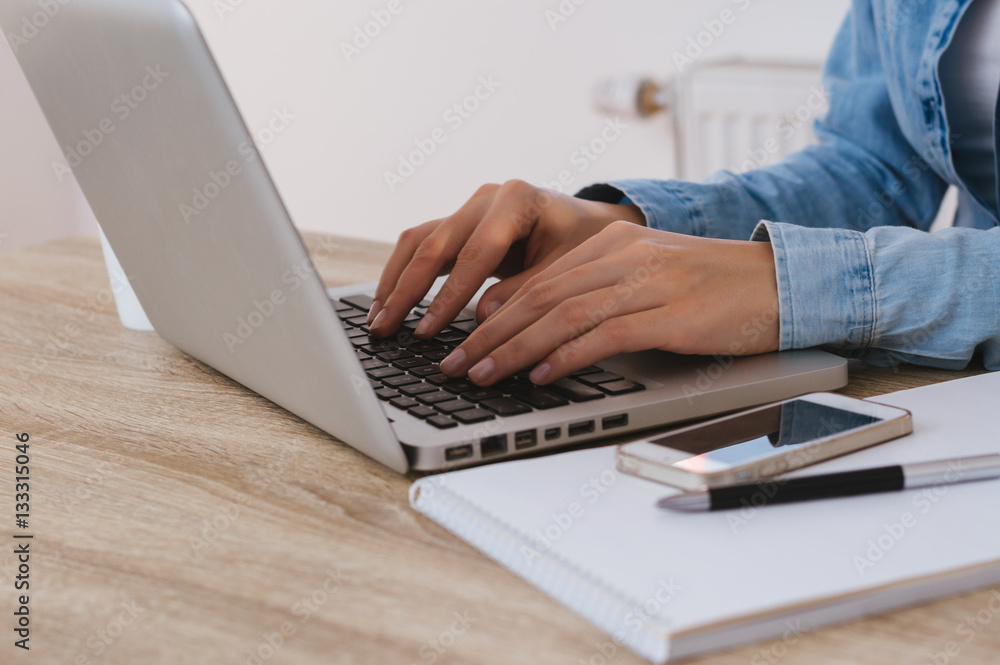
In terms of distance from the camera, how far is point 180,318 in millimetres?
666

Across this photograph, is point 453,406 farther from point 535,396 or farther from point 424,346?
point 424,346

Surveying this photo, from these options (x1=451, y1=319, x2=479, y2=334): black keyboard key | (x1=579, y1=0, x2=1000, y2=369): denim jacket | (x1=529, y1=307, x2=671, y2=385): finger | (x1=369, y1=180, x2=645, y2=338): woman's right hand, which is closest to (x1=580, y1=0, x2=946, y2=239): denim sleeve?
(x1=579, y1=0, x2=1000, y2=369): denim jacket

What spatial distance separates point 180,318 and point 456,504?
33cm

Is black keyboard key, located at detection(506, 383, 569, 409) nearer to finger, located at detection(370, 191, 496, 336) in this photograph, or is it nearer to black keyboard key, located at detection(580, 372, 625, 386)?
black keyboard key, located at detection(580, 372, 625, 386)

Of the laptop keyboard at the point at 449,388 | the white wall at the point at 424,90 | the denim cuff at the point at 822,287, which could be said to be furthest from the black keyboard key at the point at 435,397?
the white wall at the point at 424,90

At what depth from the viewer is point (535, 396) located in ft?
1.75

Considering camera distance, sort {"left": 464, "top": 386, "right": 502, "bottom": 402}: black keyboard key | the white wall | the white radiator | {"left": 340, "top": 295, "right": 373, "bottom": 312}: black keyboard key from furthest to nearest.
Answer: the white wall, the white radiator, {"left": 340, "top": 295, "right": 373, "bottom": 312}: black keyboard key, {"left": 464, "top": 386, "right": 502, "bottom": 402}: black keyboard key

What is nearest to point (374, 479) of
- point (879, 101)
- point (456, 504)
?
point (456, 504)

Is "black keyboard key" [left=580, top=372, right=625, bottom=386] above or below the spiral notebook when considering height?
below

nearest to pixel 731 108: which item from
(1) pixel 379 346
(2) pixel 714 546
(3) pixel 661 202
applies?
(3) pixel 661 202

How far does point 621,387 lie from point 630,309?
2.4 inches

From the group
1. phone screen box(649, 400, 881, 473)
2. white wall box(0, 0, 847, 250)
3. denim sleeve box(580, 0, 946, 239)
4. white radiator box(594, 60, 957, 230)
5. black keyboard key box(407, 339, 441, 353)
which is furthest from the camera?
white wall box(0, 0, 847, 250)

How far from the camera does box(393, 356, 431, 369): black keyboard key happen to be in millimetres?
612

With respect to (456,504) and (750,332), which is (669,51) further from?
(456,504)
